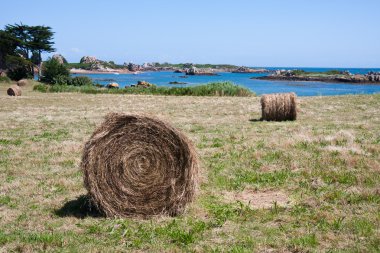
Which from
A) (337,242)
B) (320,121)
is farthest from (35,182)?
(320,121)

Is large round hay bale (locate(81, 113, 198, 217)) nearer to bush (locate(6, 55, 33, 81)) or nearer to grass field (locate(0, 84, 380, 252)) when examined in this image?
grass field (locate(0, 84, 380, 252))

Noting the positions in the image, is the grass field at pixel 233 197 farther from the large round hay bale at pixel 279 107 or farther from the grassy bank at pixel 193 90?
the grassy bank at pixel 193 90

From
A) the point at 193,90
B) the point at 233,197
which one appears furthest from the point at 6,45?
the point at 233,197

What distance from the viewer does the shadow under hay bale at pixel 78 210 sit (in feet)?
25.7

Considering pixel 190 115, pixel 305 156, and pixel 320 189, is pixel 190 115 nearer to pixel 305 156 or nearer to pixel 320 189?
pixel 305 156

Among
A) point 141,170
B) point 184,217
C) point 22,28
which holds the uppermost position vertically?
point 22,28

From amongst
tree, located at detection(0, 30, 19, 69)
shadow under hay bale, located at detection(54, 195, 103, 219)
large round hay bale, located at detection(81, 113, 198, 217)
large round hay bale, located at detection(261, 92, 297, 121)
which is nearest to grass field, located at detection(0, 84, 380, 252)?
shadow under hay bale, located at detection(54, 195, 103, 219)

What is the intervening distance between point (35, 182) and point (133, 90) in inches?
1366

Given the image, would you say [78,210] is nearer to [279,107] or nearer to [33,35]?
[279,107]

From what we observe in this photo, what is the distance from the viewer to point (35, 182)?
9.82 m

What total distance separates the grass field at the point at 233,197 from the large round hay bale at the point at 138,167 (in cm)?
28

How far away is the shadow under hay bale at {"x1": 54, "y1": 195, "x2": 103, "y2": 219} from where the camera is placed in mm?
7828

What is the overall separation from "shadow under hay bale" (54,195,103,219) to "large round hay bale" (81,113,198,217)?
10.2 inches

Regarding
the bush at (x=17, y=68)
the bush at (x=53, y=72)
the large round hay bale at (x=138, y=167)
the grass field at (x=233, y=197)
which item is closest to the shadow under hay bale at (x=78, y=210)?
the grass field at (x=233, y=197)
